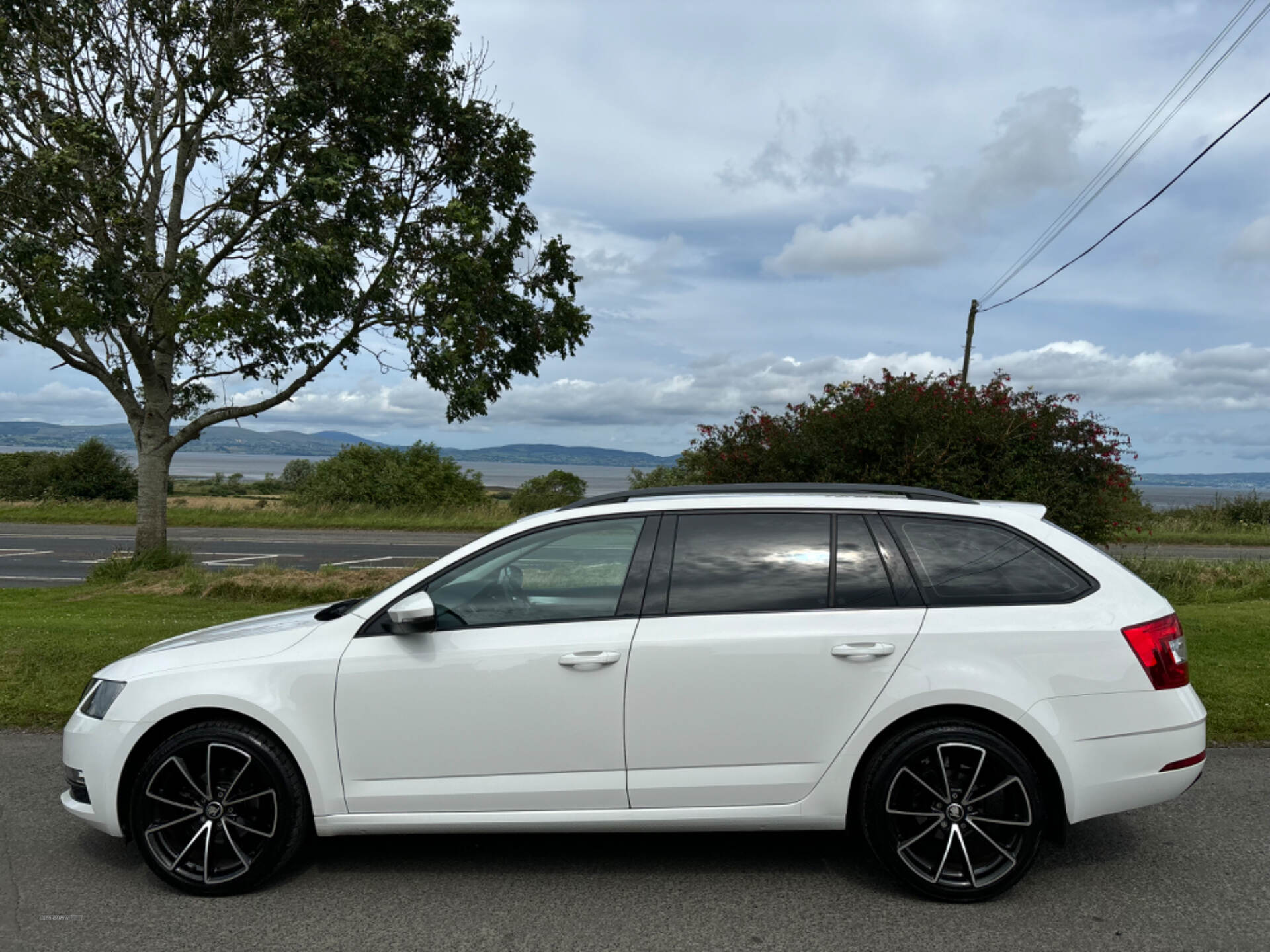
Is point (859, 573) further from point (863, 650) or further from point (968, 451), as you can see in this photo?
point (968, 451)

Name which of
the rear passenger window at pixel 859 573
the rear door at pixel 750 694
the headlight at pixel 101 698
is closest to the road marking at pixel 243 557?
the headlight at pixel 101 698

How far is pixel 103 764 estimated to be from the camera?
3994 mm

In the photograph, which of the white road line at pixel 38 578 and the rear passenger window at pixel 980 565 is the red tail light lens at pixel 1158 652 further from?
the white road line at pixel 38 578

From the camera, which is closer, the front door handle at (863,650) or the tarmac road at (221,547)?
the front door handle at (863,650)

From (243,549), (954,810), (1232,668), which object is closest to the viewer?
(954,810)

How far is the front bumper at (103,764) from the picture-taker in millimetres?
3977

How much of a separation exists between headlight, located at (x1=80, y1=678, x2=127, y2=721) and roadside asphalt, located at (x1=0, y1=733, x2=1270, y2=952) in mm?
694

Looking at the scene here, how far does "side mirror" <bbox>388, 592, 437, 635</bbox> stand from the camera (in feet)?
12.7

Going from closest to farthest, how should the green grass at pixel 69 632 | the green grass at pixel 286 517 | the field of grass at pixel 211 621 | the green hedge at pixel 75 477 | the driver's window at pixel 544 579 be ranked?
the driver's window at pixel 544 579 → the field of grass at pixel 211 621 → the green grass at pixel 69 632 → the green grass at pixel 286 517 → the green hedge at pixel 75 477

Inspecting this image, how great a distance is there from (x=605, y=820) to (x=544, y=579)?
3.34 feet

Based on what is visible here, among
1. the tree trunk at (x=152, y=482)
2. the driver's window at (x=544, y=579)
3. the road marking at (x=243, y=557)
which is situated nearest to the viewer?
the driver's window at (x=544, y=579)

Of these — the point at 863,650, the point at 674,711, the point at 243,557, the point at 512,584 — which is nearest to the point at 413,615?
the point at 512,584

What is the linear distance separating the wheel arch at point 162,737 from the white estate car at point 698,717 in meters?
0.01

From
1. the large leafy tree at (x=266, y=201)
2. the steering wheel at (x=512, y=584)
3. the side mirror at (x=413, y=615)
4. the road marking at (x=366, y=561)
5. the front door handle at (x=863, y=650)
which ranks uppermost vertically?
the large leafy tree at (x=266, y=201)
